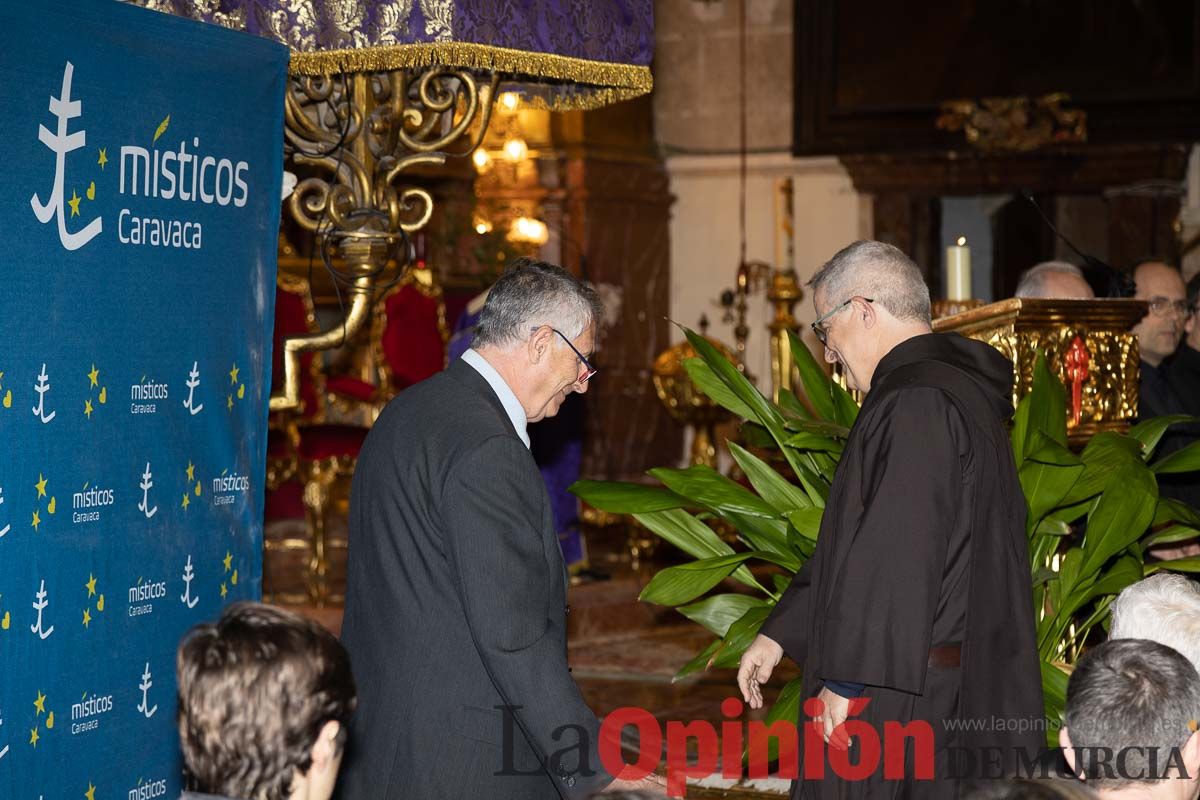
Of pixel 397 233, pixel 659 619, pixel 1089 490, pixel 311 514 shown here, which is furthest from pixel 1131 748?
pixel 311 514

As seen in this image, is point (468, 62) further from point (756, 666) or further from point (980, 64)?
point (980, 64)

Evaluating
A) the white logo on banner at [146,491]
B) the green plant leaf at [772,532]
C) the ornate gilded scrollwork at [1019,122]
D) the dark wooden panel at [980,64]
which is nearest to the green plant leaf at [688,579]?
the green plant leaf at [772,532]

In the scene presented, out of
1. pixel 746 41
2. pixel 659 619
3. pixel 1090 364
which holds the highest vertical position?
pixel 746 41

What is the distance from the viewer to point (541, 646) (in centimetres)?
258

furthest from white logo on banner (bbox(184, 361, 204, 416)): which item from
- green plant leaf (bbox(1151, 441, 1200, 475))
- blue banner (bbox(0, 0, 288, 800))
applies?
green plant leaf (bbox(1151, 441, 1200, 475))

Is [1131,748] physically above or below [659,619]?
above

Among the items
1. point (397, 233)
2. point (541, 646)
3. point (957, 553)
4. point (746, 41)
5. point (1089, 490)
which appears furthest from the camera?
point (746, 41)

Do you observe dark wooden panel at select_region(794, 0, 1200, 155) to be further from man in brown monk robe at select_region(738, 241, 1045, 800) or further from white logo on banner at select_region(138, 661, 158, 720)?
white logo on banner at select_region(138, 661, 158, 720)

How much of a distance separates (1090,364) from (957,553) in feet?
4.27

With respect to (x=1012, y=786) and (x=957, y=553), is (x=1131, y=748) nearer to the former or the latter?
(x=1012, y=786)

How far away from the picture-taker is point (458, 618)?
269cm

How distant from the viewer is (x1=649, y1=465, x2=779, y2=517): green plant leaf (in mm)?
3807

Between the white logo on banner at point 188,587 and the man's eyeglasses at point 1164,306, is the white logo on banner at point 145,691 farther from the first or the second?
the man's eyeglasses at point 1164,306

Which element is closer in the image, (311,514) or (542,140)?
(311,514)
